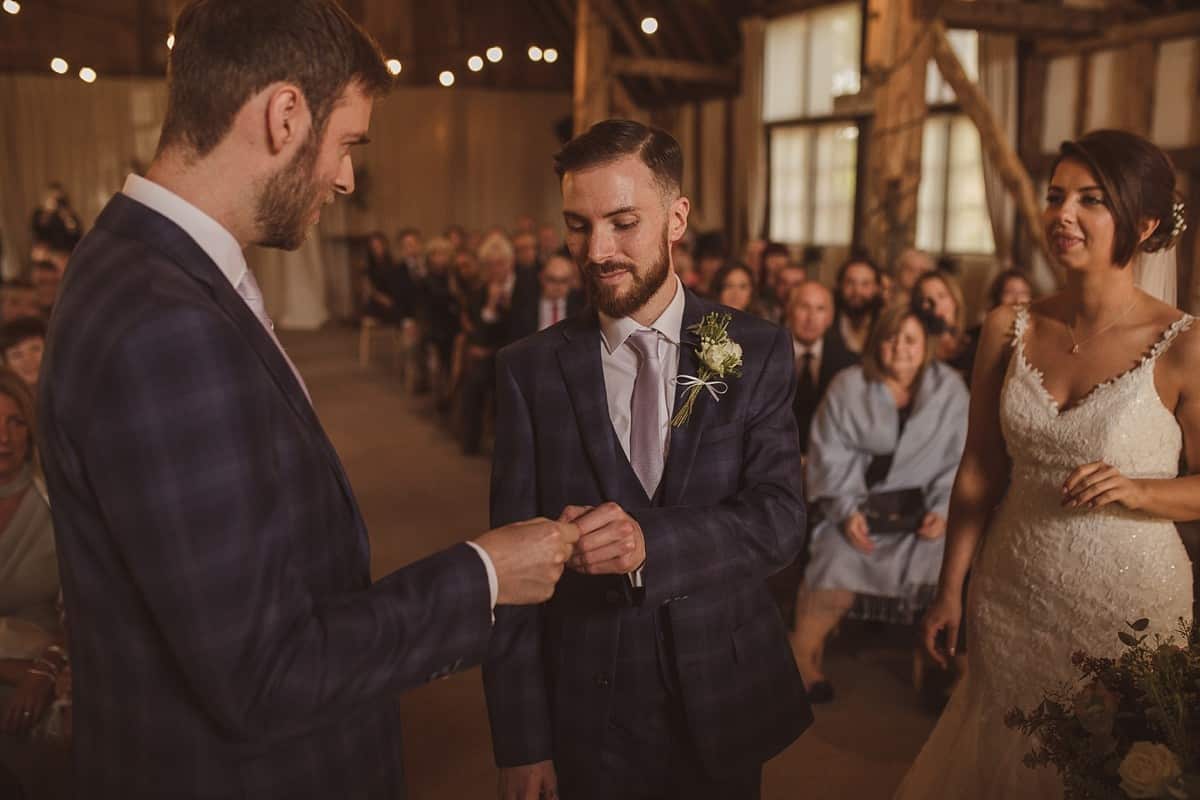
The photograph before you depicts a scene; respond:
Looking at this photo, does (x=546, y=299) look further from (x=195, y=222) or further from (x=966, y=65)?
(x=195, y=222)

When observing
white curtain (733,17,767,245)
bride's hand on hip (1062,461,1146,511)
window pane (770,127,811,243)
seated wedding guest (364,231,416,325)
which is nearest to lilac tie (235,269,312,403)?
bride's hand on hip (1062,461,1146,511)

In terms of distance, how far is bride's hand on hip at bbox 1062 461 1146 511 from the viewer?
1899mm

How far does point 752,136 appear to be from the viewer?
12.2 meters

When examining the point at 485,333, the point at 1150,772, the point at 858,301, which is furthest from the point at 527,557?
the point at 485,333

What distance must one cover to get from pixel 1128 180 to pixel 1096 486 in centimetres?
65

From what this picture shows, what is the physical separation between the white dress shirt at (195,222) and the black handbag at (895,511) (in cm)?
308

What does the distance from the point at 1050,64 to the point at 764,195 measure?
4.04m

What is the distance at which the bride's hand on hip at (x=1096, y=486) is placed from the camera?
74.8 inches

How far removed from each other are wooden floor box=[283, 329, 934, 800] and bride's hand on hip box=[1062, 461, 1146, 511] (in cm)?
148

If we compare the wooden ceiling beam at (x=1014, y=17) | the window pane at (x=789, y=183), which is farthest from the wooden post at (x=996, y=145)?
the window pane at (x=789, y=183)

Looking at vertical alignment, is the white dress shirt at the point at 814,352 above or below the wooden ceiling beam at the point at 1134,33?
below

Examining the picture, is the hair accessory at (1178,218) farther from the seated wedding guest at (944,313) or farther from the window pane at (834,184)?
the window pane at (834,184)

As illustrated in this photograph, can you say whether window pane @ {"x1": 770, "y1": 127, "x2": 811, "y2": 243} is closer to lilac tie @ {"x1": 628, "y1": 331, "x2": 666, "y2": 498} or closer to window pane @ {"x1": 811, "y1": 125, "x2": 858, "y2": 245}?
window pane @ {"x1": 811, "y1": 125, "x2": 858, "y2": 245}

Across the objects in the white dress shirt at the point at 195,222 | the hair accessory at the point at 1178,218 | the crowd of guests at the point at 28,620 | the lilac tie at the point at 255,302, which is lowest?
the crowd of guests at the point at 28,620
